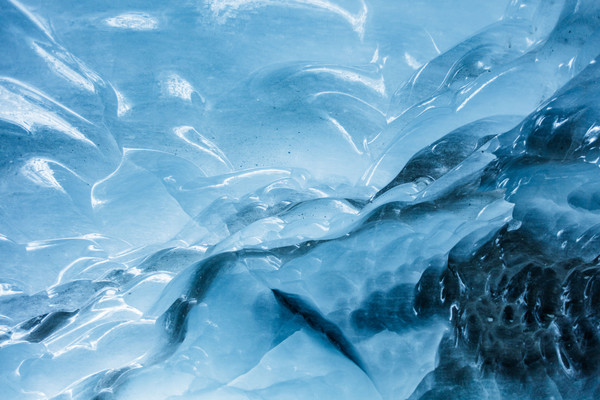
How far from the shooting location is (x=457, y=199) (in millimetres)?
945

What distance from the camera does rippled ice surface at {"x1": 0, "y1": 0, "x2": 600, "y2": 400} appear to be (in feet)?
2.69

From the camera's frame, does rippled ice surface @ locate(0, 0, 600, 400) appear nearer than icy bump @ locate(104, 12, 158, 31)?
Yes

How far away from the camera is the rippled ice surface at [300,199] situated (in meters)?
0.82

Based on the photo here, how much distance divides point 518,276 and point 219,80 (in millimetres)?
911

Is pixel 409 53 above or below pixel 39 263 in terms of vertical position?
above

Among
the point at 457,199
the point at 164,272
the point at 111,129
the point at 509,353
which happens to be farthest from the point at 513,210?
the point at 111,129

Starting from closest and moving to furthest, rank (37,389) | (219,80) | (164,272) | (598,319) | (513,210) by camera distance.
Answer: (598,319) → (513,210) → (37,389) → (164,272) → (219,80)

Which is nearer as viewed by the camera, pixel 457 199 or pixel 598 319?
pixel 598 319

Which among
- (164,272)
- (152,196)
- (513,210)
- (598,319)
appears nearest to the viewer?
(598,319)

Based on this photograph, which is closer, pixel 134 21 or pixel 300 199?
pixel 300 199

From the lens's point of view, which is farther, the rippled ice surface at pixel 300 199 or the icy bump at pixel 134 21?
the icy bump at pixel 134 21

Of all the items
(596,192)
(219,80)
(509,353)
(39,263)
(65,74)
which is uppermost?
(596,192)

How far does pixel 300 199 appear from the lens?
4.16 ft

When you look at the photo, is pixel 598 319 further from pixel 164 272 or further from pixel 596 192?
pixel 164 272
